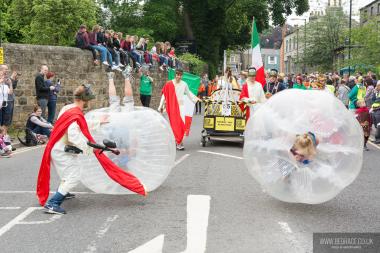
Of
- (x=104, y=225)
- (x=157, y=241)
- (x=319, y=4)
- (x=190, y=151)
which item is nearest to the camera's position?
(x=157, y=241)

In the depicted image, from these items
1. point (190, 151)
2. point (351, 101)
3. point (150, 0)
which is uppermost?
point (150, 0)

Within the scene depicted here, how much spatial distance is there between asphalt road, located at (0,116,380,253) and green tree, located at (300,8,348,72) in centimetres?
4988

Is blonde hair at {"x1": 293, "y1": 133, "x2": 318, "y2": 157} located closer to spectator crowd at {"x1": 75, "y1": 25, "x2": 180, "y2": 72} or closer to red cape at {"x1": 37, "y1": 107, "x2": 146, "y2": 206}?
red cape at {"x1": 37, "y1": 107, "x2": 146, "y2": 206}

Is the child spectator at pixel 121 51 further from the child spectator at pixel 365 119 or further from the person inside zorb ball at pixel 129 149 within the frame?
the person inside zorb ball at pixel 129 149

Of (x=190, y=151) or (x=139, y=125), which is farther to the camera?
(x=190, y=151)

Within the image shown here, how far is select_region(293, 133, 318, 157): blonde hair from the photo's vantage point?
6.50m

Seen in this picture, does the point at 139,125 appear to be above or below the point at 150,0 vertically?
below

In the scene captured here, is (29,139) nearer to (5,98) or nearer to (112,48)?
(5,98)

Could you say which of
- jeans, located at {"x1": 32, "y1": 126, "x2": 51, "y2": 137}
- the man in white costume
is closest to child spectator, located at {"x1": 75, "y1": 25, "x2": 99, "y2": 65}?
jeans, located at {"x1": 32, "y1": 126, "x2": 51, "y2": 137}

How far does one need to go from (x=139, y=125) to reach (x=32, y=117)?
24.7 ft

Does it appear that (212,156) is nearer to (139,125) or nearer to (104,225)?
(139,125)

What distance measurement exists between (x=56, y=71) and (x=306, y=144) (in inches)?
538

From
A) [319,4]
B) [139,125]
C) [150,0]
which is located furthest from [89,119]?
[319,4]

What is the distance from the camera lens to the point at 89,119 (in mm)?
7375
